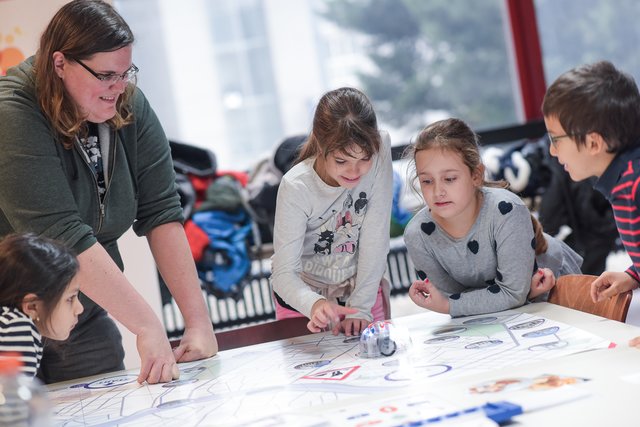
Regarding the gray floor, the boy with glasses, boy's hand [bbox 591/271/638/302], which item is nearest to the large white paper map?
boy's hand [bbox 591/271/638/302]

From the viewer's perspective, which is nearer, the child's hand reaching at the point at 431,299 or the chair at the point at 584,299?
the chair at the point at 584,299

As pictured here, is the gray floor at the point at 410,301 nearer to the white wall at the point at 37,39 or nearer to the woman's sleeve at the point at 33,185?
the white wall at the point at 37,39

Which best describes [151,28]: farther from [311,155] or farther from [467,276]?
[467,276]

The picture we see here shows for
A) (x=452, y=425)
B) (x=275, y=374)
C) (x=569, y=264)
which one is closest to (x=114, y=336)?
(x=275, y=374)

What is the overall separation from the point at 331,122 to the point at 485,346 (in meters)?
0.69

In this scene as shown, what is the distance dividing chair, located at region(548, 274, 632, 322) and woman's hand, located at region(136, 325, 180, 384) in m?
0.94

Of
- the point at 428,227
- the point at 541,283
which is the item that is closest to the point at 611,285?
the point at 541,283

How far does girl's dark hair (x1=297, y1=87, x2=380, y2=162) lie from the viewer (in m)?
2.03

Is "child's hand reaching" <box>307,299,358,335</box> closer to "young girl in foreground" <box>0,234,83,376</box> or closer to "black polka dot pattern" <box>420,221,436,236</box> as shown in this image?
"black polka dot pattern" <box>420,221,436,236</box>

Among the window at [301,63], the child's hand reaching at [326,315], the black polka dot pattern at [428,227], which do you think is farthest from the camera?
the window at [301,63]

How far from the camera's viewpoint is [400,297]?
4727 millimetres

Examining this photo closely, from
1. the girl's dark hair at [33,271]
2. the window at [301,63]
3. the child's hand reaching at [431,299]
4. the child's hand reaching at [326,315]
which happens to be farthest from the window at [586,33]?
the girl's dark hair at [33,271]

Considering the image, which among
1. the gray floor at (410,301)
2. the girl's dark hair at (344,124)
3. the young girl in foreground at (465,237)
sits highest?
the girl's dark hair at (344,124)

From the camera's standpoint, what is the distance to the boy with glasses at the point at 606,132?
1.66 m
